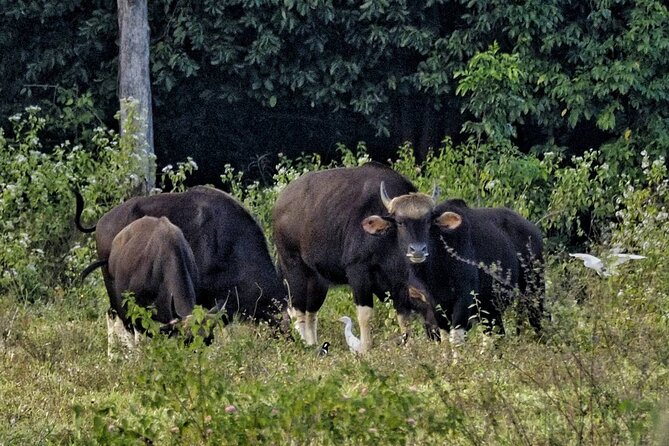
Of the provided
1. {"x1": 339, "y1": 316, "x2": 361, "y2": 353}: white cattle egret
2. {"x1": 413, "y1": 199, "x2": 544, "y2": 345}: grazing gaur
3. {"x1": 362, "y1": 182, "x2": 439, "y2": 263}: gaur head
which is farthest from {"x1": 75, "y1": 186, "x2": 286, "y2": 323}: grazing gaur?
{"x1": 413, "y1": 199, "x2": 544, "y2": 345}: grazing gaur

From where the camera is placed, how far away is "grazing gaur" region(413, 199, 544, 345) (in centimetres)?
1159

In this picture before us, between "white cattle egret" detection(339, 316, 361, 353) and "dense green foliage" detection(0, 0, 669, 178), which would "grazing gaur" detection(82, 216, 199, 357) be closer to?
"white cattle egret" detection(339, 316, 361, 353)

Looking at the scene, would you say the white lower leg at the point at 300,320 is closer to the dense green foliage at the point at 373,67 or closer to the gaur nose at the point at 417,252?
the gaur nose at the point at 417,252

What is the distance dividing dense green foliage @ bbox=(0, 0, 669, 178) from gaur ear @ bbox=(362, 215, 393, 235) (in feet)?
21.8

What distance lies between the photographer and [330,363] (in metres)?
10.2

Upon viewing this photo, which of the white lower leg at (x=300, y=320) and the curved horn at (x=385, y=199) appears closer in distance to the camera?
the curved horn at (x=385, y=199)

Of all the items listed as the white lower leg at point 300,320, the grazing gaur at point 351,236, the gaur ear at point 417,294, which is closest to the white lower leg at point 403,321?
the grazing gaur at point 351,236

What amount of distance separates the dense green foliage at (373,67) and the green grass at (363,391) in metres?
8.50

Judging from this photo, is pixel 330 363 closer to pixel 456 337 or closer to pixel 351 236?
pixel 456 337

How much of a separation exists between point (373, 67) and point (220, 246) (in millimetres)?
8107

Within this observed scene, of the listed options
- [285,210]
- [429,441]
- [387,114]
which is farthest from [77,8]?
[429,441]

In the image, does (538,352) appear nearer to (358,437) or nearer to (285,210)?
(358,437)

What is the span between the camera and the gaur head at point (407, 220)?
12.0 metres

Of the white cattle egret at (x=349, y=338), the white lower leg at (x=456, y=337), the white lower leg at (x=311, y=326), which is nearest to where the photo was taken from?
the white lower leg at (x=456, y=337)
